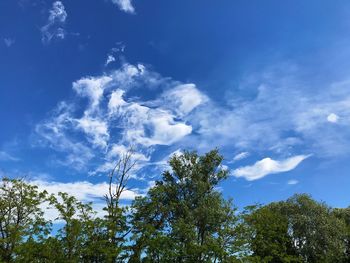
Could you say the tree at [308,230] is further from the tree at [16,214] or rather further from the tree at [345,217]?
the tree at [16,214]

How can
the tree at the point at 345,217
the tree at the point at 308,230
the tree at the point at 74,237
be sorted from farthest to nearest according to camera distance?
the tree at the point at 345,217, the tree at the point at 308,230, the tree at the point at 74,237

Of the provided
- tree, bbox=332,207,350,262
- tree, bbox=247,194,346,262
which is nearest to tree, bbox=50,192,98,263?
tree, bbox=247,194,346,262

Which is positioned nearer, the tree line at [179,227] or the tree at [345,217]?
the tree line at [179,227]

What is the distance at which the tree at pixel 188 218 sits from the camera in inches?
1110

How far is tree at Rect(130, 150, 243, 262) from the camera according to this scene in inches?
1110

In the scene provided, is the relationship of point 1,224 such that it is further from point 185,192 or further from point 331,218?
point 331,218

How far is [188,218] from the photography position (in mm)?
38531

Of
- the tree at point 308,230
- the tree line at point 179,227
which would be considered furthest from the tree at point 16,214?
the tree at point 308,230

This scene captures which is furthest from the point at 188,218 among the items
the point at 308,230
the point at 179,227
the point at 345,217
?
the point at 345,217

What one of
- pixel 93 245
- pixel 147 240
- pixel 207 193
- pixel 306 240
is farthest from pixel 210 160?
pixel 93 245

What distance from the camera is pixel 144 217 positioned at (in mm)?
32375

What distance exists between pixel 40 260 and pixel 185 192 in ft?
74.1

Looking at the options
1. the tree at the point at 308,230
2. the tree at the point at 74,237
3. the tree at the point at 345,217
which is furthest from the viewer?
the tree at the point at 345,217

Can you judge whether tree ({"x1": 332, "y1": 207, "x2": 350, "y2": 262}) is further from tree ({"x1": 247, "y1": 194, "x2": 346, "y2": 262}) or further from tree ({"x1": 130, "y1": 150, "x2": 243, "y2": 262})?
tree ({"x1": 130, "y1": 150, "x2": 243, "y2": 262})
